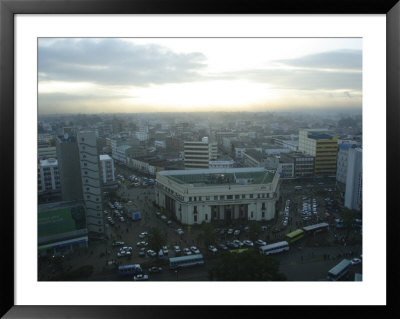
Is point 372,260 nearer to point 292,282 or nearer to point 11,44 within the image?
point 292,282

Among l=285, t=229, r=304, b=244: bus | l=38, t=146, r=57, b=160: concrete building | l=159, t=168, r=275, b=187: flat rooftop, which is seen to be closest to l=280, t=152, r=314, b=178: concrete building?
l=159, t=168, r=275, b=187: flat rooftop

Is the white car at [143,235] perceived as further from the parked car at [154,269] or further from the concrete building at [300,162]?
the concrete building at [300,162]

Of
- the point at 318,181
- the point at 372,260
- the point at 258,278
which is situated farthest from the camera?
the point at 318,181

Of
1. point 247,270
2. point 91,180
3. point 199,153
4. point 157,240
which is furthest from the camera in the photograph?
point 199,153

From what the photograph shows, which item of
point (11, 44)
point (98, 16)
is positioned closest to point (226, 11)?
point (98, 16)

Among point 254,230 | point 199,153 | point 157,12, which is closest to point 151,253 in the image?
point 254,230

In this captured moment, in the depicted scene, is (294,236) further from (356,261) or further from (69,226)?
(69,226)
